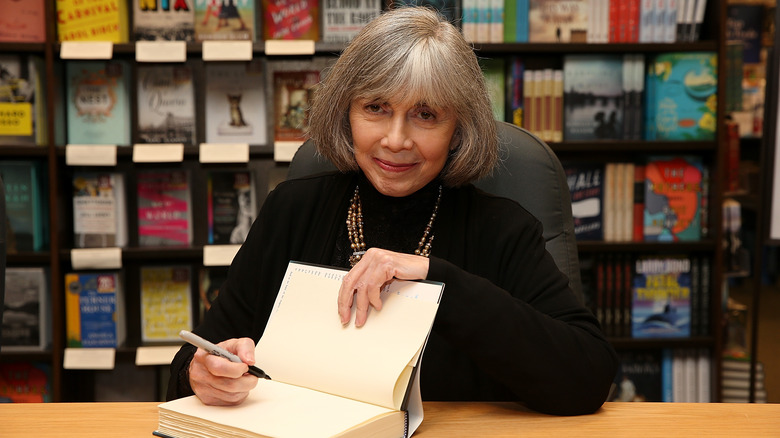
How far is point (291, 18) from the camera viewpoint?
283cm

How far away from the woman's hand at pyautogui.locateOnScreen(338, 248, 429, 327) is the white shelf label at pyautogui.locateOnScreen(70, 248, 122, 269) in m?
2.01

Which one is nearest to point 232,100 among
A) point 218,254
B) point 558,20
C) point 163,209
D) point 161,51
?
point 161,51

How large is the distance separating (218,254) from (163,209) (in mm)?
333

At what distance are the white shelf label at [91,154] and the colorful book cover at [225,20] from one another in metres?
0.55

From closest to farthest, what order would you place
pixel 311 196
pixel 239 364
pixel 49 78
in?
1. pixel 239 364
2. pixel 311 196
3. pixel 49 78

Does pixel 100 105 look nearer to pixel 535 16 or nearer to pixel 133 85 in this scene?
pixel 133 85

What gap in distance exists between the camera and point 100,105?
2.82m

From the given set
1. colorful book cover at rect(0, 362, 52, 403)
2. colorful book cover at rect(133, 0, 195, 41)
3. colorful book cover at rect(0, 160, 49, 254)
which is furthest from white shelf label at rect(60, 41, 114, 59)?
colorful book cover at rect(0, 362, 52, 403)

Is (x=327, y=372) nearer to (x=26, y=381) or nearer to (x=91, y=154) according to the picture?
(x=91, y=154)

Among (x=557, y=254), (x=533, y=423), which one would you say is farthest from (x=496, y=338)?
(x=557, y=254)

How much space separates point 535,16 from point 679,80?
1.96ft

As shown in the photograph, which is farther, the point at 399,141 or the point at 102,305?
the point at 102,305

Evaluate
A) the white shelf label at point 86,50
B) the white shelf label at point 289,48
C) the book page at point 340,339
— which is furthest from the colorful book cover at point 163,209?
the book page at point 340,339

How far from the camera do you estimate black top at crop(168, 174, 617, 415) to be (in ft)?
3.40
